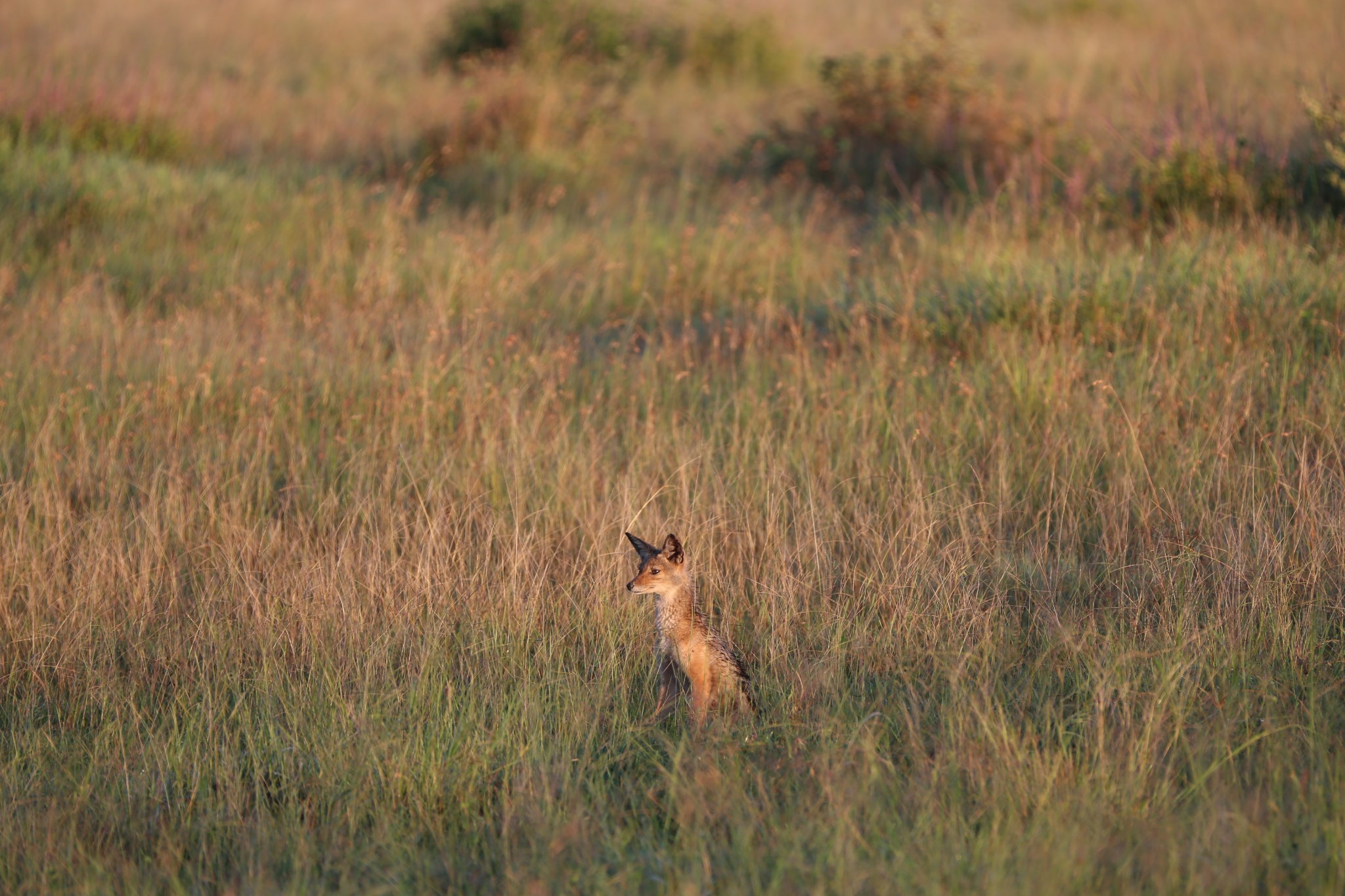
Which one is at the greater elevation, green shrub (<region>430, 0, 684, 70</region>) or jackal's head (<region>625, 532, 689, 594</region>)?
green shrub (<region>430, 0, 684, 70</region>)

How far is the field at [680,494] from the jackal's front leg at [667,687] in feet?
0.15

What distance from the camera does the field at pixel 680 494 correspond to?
127 inches

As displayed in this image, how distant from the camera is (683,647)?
13.2ft

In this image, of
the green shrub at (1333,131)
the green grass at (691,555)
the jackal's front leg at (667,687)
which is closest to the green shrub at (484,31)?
the green grass at (691,555)

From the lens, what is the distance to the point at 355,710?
384 cm

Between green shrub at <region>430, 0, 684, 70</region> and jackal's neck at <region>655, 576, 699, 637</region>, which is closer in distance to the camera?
jackal's neck at <region>655, 576, 699, 637</region>

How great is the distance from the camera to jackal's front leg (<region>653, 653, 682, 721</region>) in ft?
13.0

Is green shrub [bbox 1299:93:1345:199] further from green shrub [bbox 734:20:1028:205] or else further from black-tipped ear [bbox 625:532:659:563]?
black-tipped ear [bbox 625:532:659:563]

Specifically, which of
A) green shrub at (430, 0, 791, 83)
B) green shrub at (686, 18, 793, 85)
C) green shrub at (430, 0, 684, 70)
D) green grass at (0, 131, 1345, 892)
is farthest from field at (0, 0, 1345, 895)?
green shrub at (686, 18, 793, 85)

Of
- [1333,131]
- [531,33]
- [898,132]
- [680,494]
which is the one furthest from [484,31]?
[680,494]

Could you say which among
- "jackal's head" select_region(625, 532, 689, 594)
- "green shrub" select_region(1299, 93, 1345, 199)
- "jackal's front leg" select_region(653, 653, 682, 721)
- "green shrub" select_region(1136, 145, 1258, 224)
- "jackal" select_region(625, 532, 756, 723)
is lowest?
"jackal's front leg" select_region(653, 653, 682, 721)

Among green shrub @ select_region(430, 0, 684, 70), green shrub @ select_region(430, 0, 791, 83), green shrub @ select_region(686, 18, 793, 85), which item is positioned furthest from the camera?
green shrub @ select_region(686, 18, 793, 85)

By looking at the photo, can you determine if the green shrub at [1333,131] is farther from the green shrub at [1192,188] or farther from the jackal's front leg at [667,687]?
the jackal's front leg at [667,687]

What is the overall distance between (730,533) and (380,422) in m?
2.02
